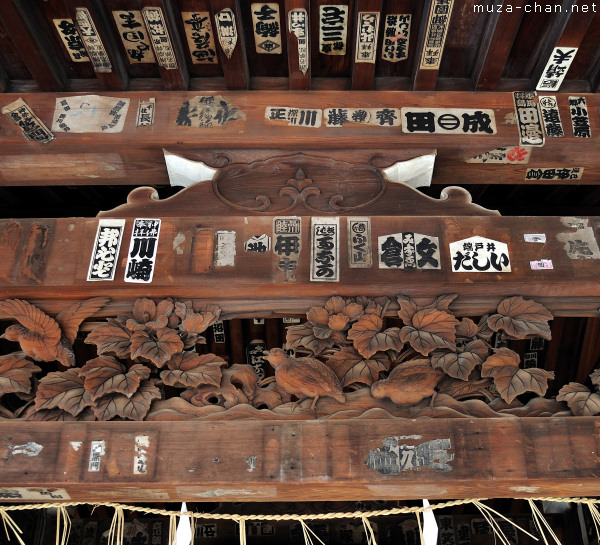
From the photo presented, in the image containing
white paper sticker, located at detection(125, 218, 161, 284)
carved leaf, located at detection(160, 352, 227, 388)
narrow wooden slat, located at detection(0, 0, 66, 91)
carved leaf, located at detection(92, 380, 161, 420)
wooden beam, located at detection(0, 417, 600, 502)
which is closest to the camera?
wooden beam, located at detection(0, 417, 600, 502)

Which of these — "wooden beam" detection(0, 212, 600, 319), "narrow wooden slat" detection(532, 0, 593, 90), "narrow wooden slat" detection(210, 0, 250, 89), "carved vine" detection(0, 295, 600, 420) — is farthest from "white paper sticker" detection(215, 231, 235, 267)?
"narrow wooden slat" detection(532, 0, 593, 90)

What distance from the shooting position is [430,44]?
366 cm

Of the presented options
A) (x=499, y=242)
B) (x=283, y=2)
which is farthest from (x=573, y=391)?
(x=283, y=2)

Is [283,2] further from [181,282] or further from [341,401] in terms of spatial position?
[341,401]

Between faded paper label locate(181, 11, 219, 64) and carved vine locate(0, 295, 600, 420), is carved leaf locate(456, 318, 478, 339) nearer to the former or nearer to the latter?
carved vine locate(0, 295, 600, 420)

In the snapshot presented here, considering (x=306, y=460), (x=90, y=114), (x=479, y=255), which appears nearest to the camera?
(x=306, y=460)

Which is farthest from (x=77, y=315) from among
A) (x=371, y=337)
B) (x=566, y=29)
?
(x=566, y=29)

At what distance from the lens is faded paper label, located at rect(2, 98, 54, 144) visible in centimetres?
378

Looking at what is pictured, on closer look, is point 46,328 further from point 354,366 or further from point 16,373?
point 354,366

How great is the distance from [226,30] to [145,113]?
738 millimetres

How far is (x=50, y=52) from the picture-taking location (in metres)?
3.80

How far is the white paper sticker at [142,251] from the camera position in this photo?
3.34 meters

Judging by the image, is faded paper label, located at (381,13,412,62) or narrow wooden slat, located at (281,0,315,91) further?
faded paper label, located at (381,13,412,62)

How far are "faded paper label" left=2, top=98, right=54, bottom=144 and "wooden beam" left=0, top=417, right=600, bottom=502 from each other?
173 centimetres
